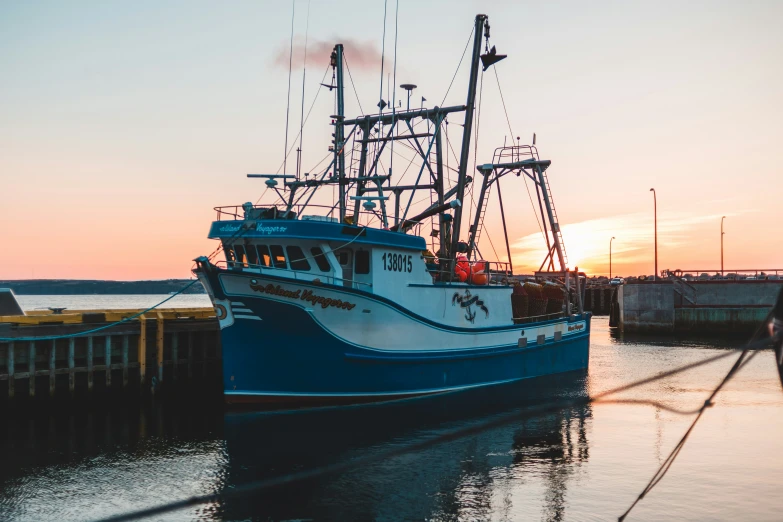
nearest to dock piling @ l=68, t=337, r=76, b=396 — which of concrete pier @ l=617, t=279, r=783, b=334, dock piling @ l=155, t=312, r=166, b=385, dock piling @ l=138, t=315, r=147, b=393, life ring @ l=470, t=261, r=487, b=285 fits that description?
dock piling @ l=138, t=315, r=147, b=393

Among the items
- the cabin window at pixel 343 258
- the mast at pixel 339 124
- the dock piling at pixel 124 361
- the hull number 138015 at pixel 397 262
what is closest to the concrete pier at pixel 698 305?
the mast at pixel 339 124

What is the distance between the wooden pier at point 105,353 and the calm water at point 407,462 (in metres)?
1.40

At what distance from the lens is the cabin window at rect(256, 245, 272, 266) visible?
18052 millimetres

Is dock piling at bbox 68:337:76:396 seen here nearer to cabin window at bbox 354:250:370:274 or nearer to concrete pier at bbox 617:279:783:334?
cabin window at bbox 354:250:370:274

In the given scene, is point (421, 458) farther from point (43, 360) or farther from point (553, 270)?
point (553, 270)

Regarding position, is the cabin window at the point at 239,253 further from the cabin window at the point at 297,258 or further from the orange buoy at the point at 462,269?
the orange buoy at the point at 462,269

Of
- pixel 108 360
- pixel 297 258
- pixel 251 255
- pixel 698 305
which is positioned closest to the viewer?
pixel 297 258

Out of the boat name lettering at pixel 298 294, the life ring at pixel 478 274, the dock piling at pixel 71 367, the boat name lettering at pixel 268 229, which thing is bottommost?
the dock piling at pixel 71 367

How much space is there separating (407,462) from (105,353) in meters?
10.2

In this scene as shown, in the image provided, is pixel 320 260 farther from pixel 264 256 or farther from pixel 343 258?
pixel 264 256

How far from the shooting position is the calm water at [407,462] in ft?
34.8

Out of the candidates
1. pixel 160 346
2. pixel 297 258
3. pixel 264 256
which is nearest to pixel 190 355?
pixel 160 346

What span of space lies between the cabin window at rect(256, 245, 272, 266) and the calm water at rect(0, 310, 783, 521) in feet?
13.2

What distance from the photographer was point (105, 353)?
62.1ft
